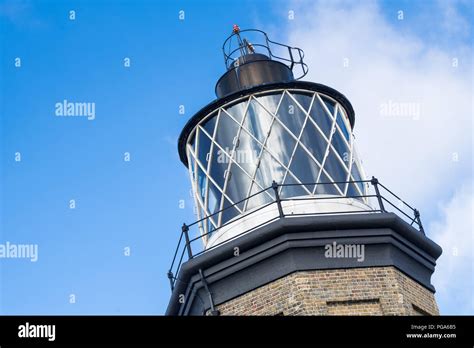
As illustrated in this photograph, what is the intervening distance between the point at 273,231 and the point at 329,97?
4.26 metres

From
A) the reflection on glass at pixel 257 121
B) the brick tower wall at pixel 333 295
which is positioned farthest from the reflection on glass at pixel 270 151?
the brick tower wall at pixel 333 295

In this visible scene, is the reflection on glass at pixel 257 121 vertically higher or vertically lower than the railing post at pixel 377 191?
higher

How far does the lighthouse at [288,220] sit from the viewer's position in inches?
704

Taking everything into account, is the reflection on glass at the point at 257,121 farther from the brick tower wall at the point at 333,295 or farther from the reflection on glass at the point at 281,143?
the brick tower wall at the point at 333,295

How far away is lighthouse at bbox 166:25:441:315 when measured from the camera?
704 inches

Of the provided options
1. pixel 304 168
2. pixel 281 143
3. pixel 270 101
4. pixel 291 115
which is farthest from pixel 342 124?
pixel 304 168

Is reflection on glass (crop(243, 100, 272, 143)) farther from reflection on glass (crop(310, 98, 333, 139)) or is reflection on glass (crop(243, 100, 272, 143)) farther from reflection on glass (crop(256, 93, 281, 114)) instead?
reflection on glass (crop(310, 98, 333, 139))

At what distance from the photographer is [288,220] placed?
1800cm
